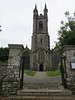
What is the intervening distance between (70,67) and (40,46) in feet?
80.6

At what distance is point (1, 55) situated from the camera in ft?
94.0

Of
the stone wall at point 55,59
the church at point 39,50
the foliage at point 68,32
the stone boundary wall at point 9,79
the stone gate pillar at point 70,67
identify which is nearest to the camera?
the stone boundary wall at point 9,79

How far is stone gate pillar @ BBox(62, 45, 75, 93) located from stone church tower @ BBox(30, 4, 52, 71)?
A: 22.1 metres

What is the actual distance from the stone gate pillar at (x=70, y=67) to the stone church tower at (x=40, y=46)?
22.1 meters

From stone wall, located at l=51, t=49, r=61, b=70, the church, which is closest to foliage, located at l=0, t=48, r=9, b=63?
the church

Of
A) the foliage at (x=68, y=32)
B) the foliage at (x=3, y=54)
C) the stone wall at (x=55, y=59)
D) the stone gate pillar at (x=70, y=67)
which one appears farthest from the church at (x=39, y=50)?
the stone gate pillar at (x=70, y=67)

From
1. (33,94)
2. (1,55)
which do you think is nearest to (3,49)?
(1,55)

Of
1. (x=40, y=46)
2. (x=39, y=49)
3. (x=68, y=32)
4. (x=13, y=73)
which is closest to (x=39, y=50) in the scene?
(x=39, y=49)

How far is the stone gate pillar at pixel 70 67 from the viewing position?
550 centimetres

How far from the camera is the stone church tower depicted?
28.0m

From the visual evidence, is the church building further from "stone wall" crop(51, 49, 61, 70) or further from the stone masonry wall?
the stone masonry wall

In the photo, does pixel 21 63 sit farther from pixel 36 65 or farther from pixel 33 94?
pixel 36 65

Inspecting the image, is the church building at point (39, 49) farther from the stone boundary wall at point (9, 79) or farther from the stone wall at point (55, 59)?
the stone boundary wall at point (9, 79)

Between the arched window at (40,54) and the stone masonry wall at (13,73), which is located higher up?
the arched window at (40,54)
